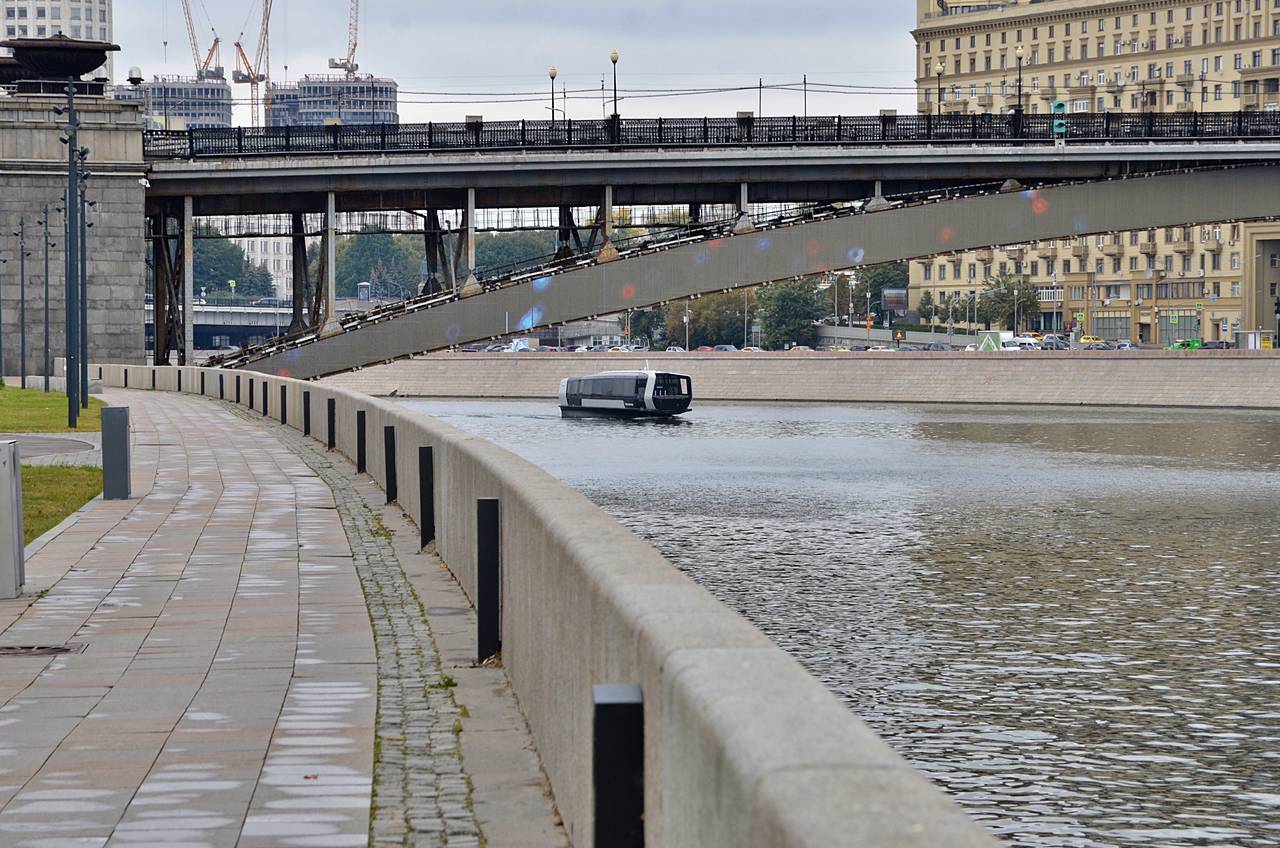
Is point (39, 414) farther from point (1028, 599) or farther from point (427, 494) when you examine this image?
point (427, 494)

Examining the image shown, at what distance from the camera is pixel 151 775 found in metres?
9.04

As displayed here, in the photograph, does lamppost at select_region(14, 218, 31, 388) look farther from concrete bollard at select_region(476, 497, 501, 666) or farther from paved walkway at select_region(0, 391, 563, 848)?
concrete bollard at select_region(476, 497, 501, 666)

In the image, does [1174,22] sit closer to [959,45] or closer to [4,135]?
[959,45]

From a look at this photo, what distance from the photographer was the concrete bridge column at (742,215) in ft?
277

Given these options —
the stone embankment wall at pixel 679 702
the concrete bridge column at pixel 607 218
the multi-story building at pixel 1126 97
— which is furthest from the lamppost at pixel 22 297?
the multi-story building at pixel 1126 97

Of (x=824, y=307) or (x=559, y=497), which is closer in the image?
(x=559, y=497)

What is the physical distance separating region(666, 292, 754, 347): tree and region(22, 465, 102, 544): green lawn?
158 meters

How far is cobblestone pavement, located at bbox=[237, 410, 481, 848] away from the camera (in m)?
8.23

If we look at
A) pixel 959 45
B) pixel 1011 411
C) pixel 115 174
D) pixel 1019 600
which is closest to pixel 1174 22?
pixel 959 45

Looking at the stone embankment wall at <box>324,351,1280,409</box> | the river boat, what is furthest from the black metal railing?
the stone embankment wall at <box>324,351,1280,409</box>

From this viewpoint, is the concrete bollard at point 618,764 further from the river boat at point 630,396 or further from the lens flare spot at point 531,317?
the river boat at point 630,396

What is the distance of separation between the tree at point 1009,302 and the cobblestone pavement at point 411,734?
156 metres

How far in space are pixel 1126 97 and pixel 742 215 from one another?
10756 centimetres

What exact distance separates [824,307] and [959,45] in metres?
34.1
